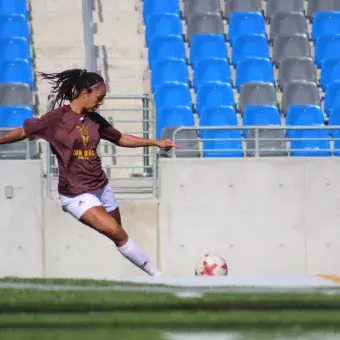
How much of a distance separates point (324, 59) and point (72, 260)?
20.8 feet

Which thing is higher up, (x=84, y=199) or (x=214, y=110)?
(x=214, y=110)

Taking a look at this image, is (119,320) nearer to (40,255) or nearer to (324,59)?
(40,255)

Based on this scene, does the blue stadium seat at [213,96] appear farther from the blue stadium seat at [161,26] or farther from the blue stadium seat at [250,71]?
the blue stadium seat at [161,26]

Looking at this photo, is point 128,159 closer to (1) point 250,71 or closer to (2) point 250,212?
(1) point 250,71

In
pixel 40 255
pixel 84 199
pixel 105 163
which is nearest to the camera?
pixel 84 199

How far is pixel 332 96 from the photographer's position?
53.6ft

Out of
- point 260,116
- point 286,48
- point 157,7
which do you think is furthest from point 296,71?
point 157,7

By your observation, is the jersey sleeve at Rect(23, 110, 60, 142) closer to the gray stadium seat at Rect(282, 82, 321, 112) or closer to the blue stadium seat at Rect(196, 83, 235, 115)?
the blue stadium seat at Rect(196, 83, 235, 115)

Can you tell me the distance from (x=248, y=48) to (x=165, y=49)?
1.42 m

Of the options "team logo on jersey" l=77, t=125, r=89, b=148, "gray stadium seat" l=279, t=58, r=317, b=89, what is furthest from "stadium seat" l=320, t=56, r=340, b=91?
"team logo on jersey" l=77, t=125, r=89, b=148

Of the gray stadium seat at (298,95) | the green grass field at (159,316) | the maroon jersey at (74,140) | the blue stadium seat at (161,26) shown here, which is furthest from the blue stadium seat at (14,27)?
the green grass field at (159,316)

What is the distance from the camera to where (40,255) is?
13.2 metres

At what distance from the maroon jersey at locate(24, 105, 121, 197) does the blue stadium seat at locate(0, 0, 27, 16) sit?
27.5ft

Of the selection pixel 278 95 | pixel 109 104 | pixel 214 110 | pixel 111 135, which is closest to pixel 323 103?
pixel 278 95
